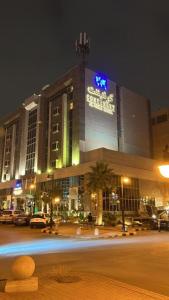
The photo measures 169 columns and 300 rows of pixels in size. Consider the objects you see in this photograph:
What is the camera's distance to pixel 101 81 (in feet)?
262

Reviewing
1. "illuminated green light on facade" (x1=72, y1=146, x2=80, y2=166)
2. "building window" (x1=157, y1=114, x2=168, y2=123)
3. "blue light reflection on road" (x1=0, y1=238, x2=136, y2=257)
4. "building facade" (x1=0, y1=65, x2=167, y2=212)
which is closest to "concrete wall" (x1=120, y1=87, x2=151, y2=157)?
"building facade" (x1=0, y1=65, x2=167, y2=212)

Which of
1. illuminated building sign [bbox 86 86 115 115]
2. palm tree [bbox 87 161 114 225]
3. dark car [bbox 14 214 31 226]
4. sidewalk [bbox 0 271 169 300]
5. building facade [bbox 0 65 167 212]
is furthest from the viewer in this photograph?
illuminated building sign [bbox 86 86 115 115]

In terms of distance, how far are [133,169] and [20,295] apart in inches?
2436

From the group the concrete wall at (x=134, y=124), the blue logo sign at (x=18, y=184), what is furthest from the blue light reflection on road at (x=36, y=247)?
the blue logo sign at (x=18, y=184)

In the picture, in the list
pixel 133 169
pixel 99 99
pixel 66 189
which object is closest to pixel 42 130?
pixel 99 99

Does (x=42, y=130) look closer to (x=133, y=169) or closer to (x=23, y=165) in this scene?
(x=23, y=165)

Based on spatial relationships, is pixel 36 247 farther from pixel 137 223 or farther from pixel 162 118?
pixel 162 118

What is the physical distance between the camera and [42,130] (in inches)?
3346

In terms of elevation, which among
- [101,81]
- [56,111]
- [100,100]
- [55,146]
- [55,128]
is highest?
[101,81]

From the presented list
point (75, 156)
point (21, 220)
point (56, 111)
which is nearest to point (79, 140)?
point (75, 156)

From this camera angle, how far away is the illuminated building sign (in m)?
76.0

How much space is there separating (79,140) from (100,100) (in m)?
13.9

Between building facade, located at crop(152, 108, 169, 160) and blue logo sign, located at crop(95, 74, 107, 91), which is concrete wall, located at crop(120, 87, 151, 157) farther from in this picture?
blue logo sign, located at crop(95, 74, 107, 91)

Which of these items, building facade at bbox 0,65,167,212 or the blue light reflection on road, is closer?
the blue light reflection on road
